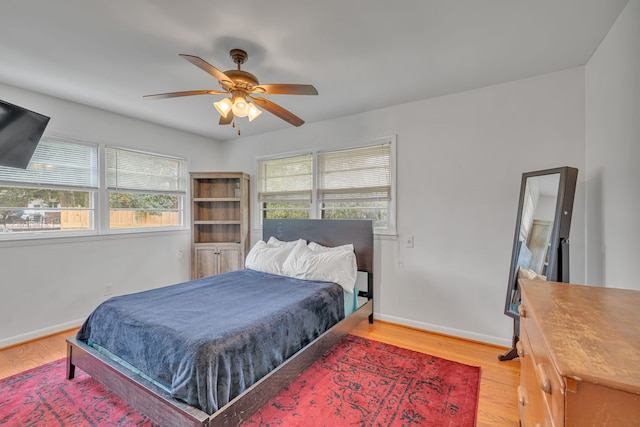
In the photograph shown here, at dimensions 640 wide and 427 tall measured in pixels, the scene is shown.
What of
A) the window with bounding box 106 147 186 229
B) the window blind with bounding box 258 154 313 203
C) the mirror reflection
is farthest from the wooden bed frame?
the window with bounding box 106 147 186 229

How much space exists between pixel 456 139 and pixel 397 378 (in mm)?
2355

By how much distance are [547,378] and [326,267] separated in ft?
7.27

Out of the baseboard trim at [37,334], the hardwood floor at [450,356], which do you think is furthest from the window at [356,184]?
the baseboard trim at [37,334]

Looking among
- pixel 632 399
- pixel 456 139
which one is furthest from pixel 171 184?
pixel 632 399

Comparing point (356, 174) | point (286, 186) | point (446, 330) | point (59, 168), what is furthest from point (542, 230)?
point (59, 168)

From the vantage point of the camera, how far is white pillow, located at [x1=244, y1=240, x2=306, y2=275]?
3324 mm

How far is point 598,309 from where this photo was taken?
1016 mm

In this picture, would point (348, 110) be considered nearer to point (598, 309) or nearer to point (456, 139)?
point (456, 139)

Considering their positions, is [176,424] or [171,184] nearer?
[176,424]

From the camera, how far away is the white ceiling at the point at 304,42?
1.73 metres

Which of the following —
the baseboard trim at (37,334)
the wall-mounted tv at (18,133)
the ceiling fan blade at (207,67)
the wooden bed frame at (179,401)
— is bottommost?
the baseboard trim at (37,334)

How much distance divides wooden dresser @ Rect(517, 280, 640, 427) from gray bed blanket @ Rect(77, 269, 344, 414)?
1.41m

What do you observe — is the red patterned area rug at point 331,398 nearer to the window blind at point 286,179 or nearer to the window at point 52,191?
the window at point 52,191

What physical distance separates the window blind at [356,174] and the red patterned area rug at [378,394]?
70.0 inches
